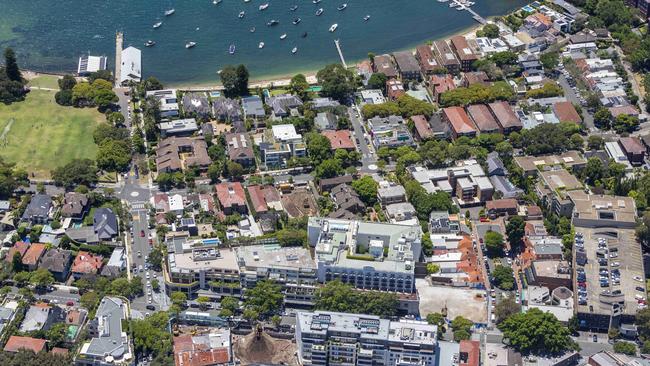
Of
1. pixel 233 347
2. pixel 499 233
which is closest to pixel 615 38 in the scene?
pixel 499 233

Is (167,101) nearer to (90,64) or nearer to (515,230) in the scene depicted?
(90,64)

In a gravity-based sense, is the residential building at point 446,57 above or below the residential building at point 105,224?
above

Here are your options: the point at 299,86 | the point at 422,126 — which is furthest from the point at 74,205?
the point at 422,126

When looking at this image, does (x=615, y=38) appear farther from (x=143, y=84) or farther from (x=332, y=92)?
(x=143, y=84)

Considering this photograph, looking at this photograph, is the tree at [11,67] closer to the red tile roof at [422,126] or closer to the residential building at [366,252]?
the red tile roof at [422,126]

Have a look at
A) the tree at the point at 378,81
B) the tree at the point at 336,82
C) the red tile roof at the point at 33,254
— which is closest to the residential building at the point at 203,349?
the red tile roof at the point at 33,254

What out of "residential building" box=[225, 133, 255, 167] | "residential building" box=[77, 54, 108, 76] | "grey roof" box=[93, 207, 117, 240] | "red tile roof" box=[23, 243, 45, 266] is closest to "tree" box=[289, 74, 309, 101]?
"residential building" box=[225, 133, 255, 167]
